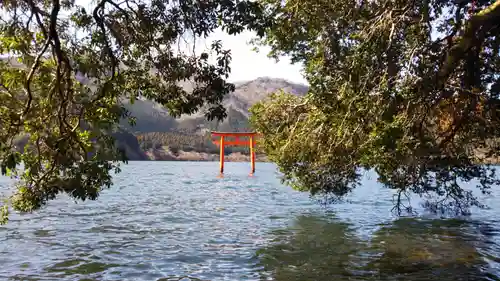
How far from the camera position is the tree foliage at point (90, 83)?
786cm

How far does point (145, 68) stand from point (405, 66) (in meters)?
5.57

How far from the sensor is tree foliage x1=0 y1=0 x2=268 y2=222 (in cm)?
786

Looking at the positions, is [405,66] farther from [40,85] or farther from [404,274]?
[40,85]

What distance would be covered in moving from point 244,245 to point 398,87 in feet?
22.6

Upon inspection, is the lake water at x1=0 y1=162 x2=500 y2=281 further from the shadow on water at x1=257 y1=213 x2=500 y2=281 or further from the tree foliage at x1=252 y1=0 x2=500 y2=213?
the tree foliage at x1=252 y1=0 x2=500 y2=213

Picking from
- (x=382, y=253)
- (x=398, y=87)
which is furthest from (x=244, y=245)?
(x=398, y=87)

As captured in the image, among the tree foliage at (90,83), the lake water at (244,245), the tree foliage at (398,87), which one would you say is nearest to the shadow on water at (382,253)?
the lake water at (244,245)

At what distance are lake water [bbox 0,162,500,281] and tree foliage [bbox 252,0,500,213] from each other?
2.20 m

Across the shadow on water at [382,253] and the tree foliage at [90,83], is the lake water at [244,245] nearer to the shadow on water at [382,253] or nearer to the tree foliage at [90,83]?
the shadow on water at [382,253]

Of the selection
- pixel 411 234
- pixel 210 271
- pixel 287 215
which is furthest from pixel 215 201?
pixel 210 271

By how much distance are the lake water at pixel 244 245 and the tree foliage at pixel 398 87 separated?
2.20m

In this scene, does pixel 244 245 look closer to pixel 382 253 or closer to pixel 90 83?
pixel 382 253

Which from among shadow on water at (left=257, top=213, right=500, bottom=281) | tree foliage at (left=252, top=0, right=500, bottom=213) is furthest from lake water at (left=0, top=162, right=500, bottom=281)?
tree foliage at (left=252, top=0, right=500, bottom=213)

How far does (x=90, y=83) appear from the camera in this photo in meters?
8.94
